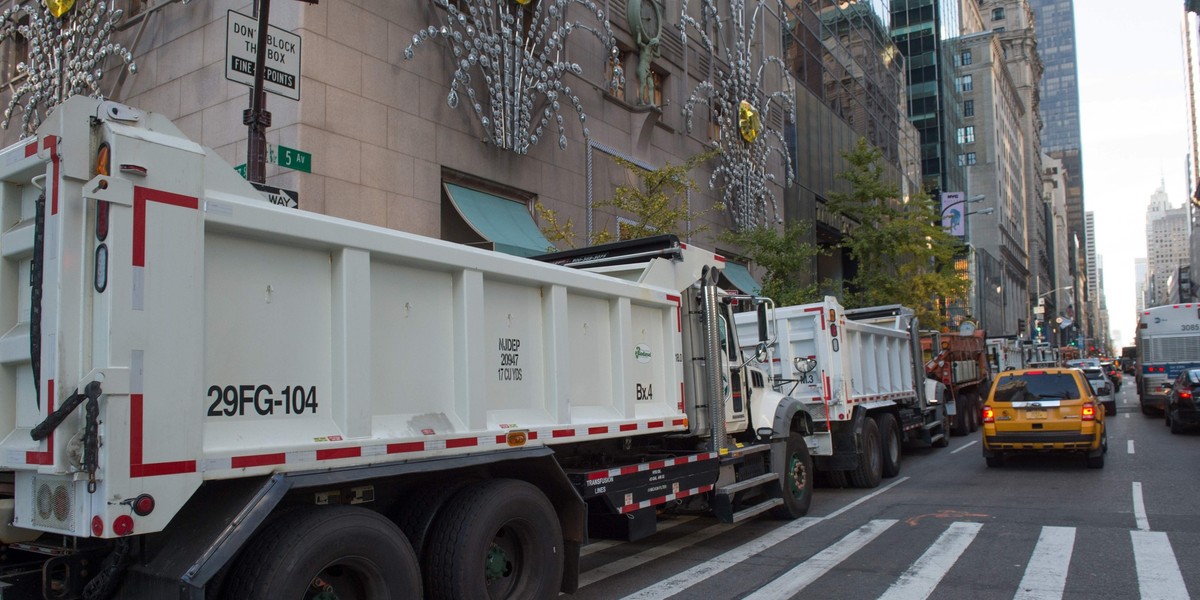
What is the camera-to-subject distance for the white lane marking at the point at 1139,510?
30.0ft

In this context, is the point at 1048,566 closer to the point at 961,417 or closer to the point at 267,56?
the point at 267,56

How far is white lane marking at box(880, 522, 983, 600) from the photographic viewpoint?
6.70 meters

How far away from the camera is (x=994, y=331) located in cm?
A: 8225

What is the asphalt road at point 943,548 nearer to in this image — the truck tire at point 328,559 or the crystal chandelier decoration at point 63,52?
the truck tire at point 328,559

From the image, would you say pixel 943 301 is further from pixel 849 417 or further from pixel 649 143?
pixel 849 417

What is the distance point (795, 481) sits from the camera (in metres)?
10.1

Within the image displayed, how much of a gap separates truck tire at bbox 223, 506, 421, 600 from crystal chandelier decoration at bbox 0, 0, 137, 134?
14249mm

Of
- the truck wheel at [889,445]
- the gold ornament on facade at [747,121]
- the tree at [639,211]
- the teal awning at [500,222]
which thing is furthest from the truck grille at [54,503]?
the gold ornament on facade at [747,121]

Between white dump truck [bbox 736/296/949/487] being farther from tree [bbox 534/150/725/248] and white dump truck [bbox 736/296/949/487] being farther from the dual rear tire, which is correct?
the dual rear tire

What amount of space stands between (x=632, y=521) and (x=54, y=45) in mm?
16116

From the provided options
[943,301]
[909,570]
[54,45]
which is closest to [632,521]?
[909,570]

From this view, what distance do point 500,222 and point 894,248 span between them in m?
17.7

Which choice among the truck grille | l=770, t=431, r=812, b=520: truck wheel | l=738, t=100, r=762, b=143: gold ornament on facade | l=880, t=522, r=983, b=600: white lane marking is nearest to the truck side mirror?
l=770, t=431, r=812, b=520: truck wheel

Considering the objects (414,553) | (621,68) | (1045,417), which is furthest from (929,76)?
(414,553)
